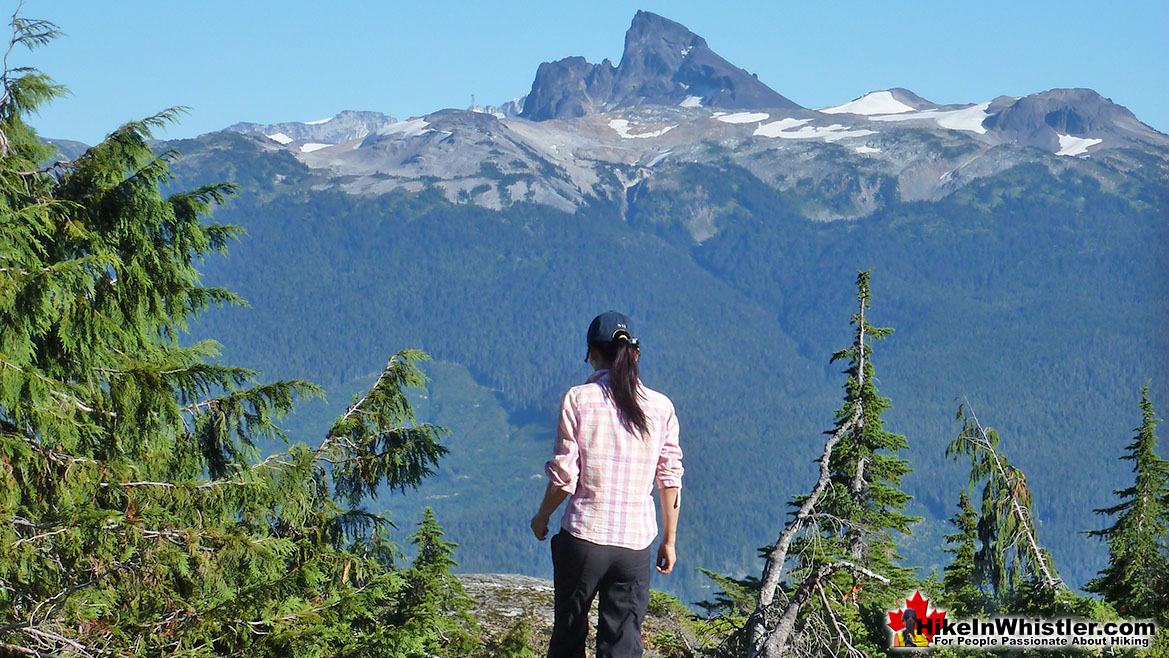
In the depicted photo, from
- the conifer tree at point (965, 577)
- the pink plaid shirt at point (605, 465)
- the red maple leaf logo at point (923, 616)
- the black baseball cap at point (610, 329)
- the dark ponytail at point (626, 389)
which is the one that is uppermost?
the black baseball cap at point (610, 329)

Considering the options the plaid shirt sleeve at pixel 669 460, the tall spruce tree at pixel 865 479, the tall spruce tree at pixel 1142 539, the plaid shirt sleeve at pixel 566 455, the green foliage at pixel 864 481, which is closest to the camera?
the plaid shirt sleeve at pixel 566 455

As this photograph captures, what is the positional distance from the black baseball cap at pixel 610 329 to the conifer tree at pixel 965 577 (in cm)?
558

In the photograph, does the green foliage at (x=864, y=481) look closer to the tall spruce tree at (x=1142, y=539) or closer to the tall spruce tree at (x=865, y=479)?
the tall spruce tree at (x=865, y=479)

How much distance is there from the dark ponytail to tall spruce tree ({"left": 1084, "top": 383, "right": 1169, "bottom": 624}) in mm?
7172

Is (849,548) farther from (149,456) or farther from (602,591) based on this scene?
(149,456)

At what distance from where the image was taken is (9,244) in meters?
8.73

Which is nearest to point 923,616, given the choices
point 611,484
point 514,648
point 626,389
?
point 514,648

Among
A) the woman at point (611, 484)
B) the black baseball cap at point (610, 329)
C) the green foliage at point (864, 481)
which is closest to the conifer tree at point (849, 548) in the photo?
the green foliage at point (864, 481)

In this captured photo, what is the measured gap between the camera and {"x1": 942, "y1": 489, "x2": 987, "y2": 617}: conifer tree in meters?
11.9

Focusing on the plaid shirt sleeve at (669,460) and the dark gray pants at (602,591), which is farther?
the plaid shirt sleeve at (669,460)

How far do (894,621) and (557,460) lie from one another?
14.5 ft

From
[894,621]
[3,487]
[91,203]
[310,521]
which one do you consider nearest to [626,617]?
[894,621]

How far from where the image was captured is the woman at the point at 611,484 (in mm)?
6598

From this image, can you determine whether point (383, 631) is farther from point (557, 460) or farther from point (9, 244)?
point (9, 244)
